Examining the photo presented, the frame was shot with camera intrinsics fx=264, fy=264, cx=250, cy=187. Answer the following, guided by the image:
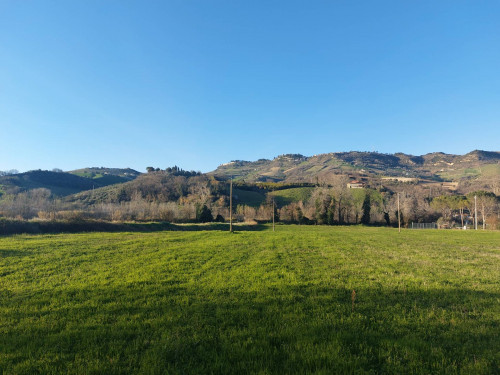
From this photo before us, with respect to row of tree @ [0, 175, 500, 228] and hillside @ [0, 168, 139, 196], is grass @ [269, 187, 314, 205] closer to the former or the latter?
row of tree @ [0, 175, 500, 228]

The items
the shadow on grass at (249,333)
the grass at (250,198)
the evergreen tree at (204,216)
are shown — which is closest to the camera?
the shadow on grass at (249,333)

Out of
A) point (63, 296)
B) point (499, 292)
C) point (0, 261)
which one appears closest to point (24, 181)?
point (0, 261)

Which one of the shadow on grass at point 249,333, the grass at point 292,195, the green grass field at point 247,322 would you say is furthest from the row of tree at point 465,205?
the shadow on grass at point 249,333

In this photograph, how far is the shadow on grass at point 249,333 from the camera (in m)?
4.51

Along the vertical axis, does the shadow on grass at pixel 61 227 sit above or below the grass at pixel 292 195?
below

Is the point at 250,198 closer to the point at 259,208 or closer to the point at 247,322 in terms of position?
the point at 259,208

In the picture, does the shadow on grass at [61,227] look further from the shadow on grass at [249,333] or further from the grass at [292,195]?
the grass at [292,195]

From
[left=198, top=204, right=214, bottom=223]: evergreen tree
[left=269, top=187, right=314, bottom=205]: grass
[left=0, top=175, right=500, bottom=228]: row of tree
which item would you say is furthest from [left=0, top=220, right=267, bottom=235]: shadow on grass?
[left=269, top=187, right=314, bottom=205]: grass

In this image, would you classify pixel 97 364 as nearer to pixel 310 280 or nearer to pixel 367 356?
pixel 367 356

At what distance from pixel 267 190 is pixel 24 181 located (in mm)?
141136

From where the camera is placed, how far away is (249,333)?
A: 18.4ft

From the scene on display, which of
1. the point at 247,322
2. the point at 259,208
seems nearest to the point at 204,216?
the point at 259,208

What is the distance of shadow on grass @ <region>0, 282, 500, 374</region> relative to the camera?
4.51 m

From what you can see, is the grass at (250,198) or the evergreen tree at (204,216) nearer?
the evergreen tree at (204,216)
